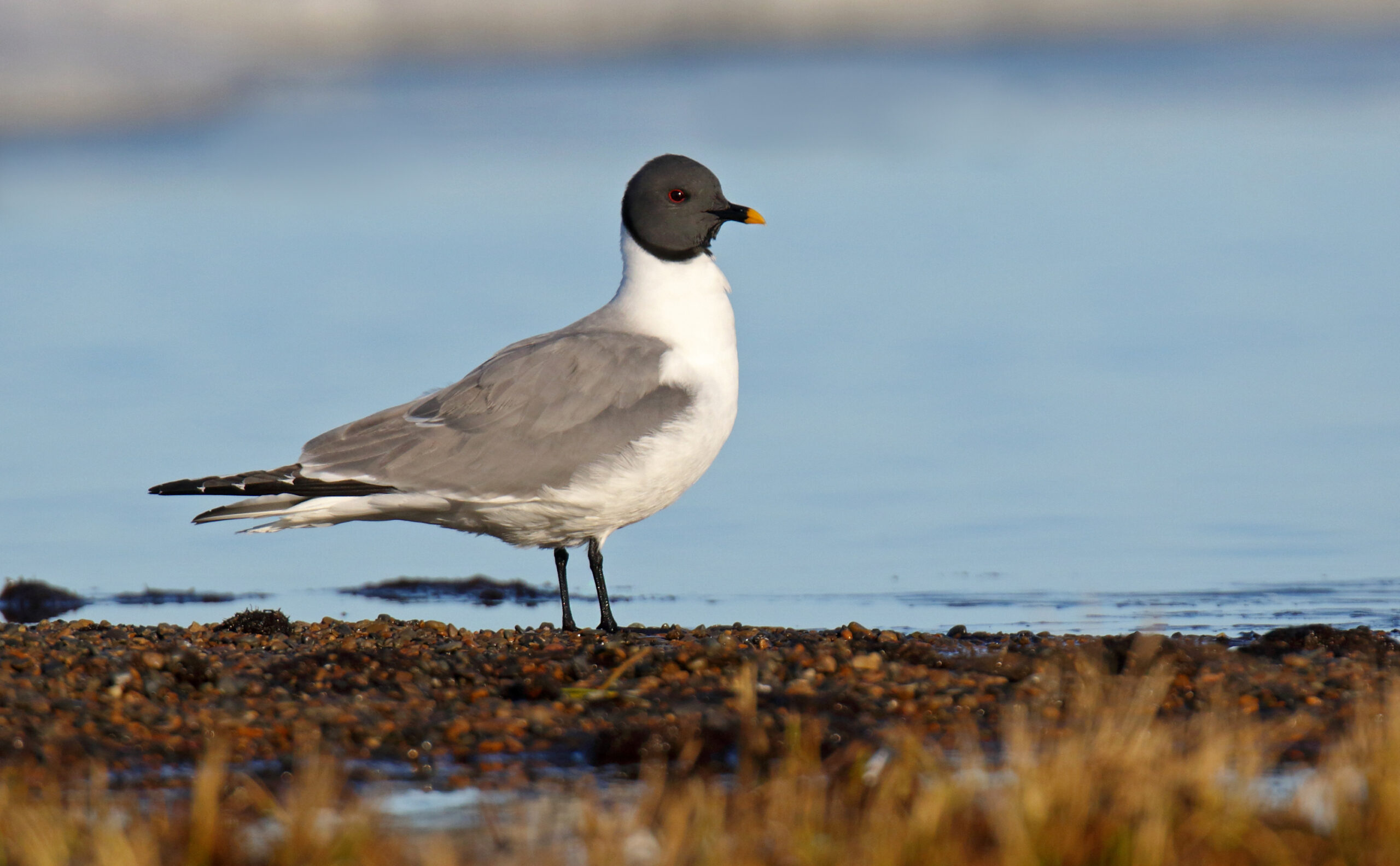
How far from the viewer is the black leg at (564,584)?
873 cm

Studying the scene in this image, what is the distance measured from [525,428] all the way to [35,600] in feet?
13.5

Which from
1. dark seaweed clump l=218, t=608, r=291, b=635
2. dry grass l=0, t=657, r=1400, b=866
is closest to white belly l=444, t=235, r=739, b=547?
dark seaweed clump l=218, t=608, r=291, b=635

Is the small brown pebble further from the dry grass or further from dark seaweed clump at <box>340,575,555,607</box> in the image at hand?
dark seaweed clump at <box>340,575,555,607</box>

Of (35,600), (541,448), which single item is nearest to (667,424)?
(541,448)

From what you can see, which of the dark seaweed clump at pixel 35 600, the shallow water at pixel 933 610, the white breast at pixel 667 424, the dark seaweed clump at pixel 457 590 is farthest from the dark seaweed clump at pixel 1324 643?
the dark seaweed clump at pixel 35 600

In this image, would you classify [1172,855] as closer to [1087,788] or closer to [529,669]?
[1087,788]

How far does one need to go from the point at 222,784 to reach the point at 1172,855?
2711 mm

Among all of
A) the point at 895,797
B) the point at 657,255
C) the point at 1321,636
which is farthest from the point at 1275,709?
the point at 657,255

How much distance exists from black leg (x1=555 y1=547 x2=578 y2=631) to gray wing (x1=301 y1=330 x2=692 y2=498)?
739mm

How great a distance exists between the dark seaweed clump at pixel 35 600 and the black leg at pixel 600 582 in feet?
11.9

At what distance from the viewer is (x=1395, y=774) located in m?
4.46

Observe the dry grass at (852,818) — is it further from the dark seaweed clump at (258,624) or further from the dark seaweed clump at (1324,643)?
the dark seaweed clump at (258,624)

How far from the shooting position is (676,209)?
369 inches

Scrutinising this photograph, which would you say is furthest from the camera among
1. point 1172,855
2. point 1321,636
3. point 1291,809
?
point 1321,636
